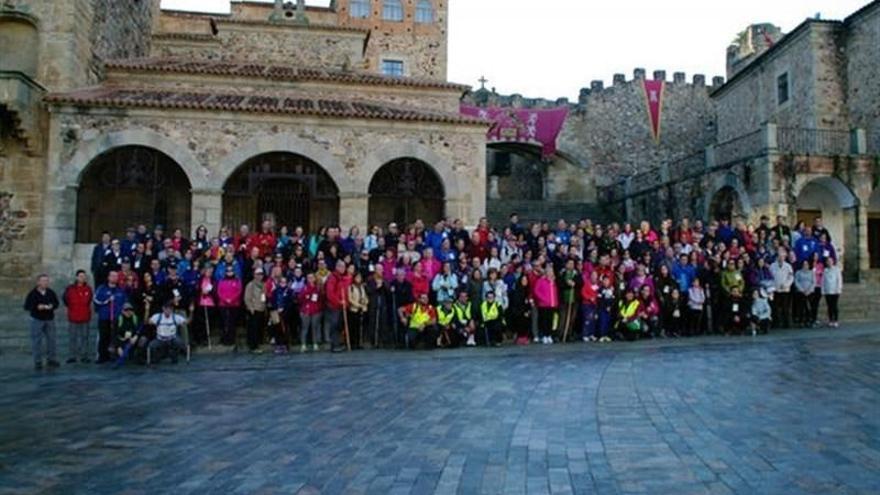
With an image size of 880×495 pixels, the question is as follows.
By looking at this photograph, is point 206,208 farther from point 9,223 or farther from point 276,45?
point 276,45

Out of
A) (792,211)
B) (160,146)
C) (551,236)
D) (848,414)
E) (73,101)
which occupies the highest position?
(73,101)

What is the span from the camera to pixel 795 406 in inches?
227

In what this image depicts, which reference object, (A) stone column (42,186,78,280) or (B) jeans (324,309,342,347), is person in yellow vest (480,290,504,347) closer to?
(B) jeans (324,309,342,347)

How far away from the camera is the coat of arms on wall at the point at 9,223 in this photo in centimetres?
1522

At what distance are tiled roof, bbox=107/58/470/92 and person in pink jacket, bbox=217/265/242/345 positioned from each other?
10.1 meters

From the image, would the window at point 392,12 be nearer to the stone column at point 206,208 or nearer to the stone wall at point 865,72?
the stone column at point 206,208

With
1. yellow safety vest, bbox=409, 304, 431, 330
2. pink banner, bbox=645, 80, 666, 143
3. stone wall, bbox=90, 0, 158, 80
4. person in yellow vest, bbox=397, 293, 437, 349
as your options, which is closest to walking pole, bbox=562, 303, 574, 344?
person in yellow vest, bbox=397, 293, 437, 349

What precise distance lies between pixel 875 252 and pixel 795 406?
20568mm

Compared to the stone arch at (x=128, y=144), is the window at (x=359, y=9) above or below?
above

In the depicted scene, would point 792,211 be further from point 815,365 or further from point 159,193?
point 159,193

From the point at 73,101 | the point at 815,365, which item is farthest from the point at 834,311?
the point at 73,101

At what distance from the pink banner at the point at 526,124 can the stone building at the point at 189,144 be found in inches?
503

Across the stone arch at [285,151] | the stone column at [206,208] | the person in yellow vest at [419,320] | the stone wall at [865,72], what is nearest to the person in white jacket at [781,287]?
the person in yellow vest at [419,320]

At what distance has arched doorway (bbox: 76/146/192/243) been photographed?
51.1ft
